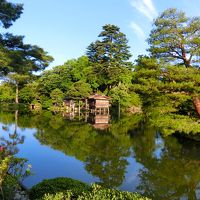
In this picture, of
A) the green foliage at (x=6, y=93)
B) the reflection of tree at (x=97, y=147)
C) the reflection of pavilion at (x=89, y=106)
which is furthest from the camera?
the green foliage at (x=6, y=93)

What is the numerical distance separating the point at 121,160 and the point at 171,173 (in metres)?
2.65

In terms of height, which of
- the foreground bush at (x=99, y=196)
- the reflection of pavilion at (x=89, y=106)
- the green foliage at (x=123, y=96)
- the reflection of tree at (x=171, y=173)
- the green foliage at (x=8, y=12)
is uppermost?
the green foliage at (x=8, y=12)

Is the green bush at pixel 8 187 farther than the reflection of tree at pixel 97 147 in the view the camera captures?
No

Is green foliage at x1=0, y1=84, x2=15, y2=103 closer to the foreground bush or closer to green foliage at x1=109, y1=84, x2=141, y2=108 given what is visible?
green foliage at x1=109, y1=84, x2=141, y2=108

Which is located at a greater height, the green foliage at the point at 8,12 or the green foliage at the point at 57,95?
the green foliage at the point at 8,12

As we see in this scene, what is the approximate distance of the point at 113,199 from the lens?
3.70 m

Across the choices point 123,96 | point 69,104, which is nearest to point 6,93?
point 69,104

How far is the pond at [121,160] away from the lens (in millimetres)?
9852

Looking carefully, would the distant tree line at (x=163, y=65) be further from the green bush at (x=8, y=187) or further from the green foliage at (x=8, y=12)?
the green bush at (x=8, y=187)

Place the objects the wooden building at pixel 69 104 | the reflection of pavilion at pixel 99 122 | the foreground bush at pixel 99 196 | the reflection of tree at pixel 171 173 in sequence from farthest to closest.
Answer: the wooden building at pixel 69 104, the reflection of pavilion at pixel 99 122, the reflection of tree at pixel 171 173, the foreground bush at pixel 99 196

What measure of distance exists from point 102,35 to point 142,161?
38698mm

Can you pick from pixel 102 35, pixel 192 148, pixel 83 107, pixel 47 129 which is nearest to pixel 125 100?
pixel 83 107

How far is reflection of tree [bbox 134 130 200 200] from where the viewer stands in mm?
9211

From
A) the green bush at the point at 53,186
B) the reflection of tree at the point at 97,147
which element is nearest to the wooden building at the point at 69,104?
the reflection of tree at the point at 97,147
